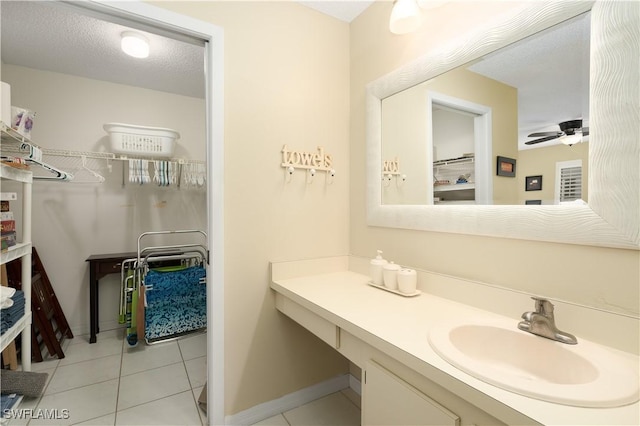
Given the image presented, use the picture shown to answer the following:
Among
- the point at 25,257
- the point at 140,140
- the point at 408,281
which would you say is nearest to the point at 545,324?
the point at 408,281

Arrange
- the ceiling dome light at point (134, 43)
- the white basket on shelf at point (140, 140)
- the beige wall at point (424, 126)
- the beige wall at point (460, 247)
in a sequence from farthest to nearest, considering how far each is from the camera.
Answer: the white basket on shelf at point (140, 140) < the ceiling dome light at point (134, 43) < the beige wall at point (424, 126) < the beige wall at point (460, 247)

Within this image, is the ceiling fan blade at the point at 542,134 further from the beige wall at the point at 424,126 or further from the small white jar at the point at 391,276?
the small white jar at the point at 391,276

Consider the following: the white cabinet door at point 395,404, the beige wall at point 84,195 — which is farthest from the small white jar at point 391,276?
the beige wall at point 84,195

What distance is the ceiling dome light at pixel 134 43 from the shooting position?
6.93 ft

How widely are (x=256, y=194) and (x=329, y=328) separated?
81cm

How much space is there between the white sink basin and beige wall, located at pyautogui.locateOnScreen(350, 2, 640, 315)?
18cm

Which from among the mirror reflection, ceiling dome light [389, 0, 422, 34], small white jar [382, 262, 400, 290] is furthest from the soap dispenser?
ceiling dome light [389, 0, 422, 34]

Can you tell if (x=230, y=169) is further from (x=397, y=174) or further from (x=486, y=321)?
(x=486, y=321)

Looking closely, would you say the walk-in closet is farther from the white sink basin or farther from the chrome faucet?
the chrome faucet

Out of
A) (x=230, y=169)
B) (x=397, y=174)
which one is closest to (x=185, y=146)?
(x=230, y=169)

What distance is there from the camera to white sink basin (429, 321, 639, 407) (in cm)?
65

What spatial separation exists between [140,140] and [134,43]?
0.88m

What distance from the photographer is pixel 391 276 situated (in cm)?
145

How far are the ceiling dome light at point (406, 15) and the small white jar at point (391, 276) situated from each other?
1.13 metres
